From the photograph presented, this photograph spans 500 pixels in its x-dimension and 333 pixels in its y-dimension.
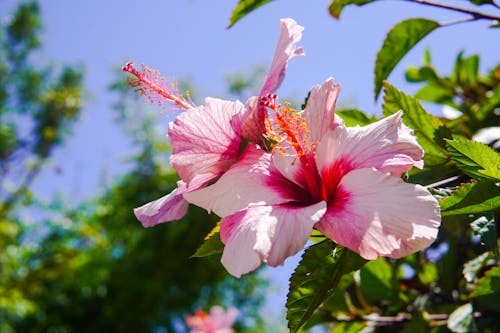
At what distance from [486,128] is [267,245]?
91 centimetres

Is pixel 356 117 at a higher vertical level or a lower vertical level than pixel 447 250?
higher

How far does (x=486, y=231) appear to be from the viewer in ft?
1.97

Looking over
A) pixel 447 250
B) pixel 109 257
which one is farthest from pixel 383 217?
pixel 109 257

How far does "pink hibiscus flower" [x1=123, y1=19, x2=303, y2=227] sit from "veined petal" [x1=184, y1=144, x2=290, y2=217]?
0.07ft

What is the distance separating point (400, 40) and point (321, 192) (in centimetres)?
50

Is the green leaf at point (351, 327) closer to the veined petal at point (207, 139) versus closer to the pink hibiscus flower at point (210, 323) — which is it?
the veined petal at point (207, 139)

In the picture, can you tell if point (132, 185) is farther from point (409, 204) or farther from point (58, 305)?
point (409, 204)

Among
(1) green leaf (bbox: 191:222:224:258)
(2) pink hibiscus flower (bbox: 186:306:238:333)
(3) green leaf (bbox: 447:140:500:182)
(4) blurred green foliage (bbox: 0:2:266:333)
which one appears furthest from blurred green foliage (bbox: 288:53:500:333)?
(4) blurred green foliage (bbox: 0:2:266:333)

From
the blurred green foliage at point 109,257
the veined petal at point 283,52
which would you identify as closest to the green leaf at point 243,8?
the veined petal at point 283,52

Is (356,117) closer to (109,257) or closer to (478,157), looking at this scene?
(478,157)

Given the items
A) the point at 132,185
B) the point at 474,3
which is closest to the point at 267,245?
the point at 474,3

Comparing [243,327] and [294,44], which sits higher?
[294,44]

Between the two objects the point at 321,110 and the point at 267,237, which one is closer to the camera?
the point at 267,237

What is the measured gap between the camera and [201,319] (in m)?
2.76
